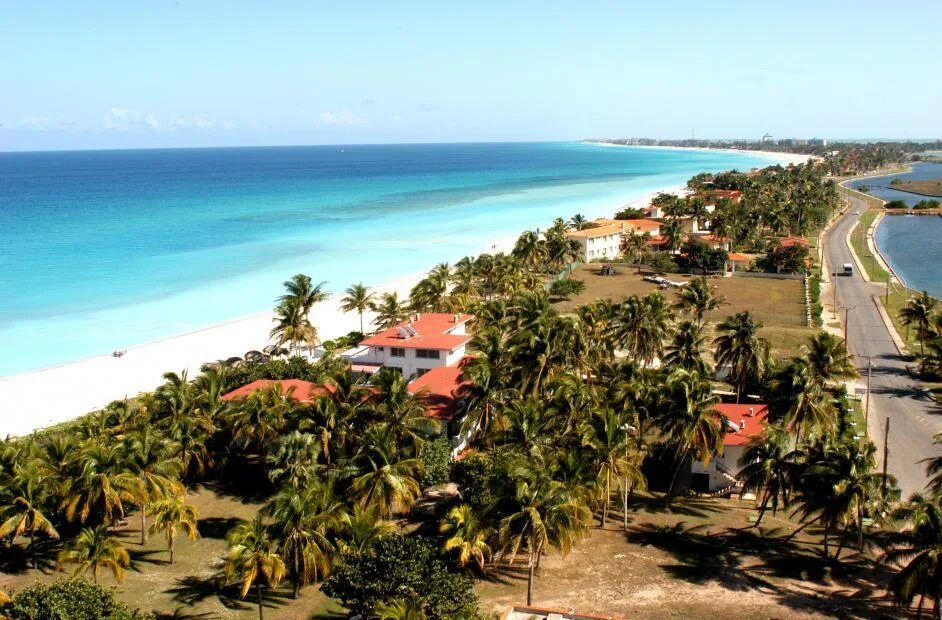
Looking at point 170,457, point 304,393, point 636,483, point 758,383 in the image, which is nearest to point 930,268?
point 758,383

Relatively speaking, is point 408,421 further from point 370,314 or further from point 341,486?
point 370,314

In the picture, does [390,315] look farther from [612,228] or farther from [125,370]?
[612,228]

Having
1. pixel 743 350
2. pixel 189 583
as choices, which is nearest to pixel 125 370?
pixel 189 583

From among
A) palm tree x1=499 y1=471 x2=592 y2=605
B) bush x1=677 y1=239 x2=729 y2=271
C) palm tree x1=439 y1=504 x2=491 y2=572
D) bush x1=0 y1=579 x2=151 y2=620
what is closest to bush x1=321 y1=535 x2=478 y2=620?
palm tree x1=499 y1=471 x2=592 y2=605

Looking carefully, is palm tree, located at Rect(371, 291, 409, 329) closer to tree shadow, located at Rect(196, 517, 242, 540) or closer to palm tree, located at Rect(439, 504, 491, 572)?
tree shadow, located at Rect(196, 517, 242, 540)

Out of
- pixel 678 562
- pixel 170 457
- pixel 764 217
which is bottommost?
pixel 678 562

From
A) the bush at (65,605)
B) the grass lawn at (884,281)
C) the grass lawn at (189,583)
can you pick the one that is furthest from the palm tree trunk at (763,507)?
the grass lawn at (884,281)
